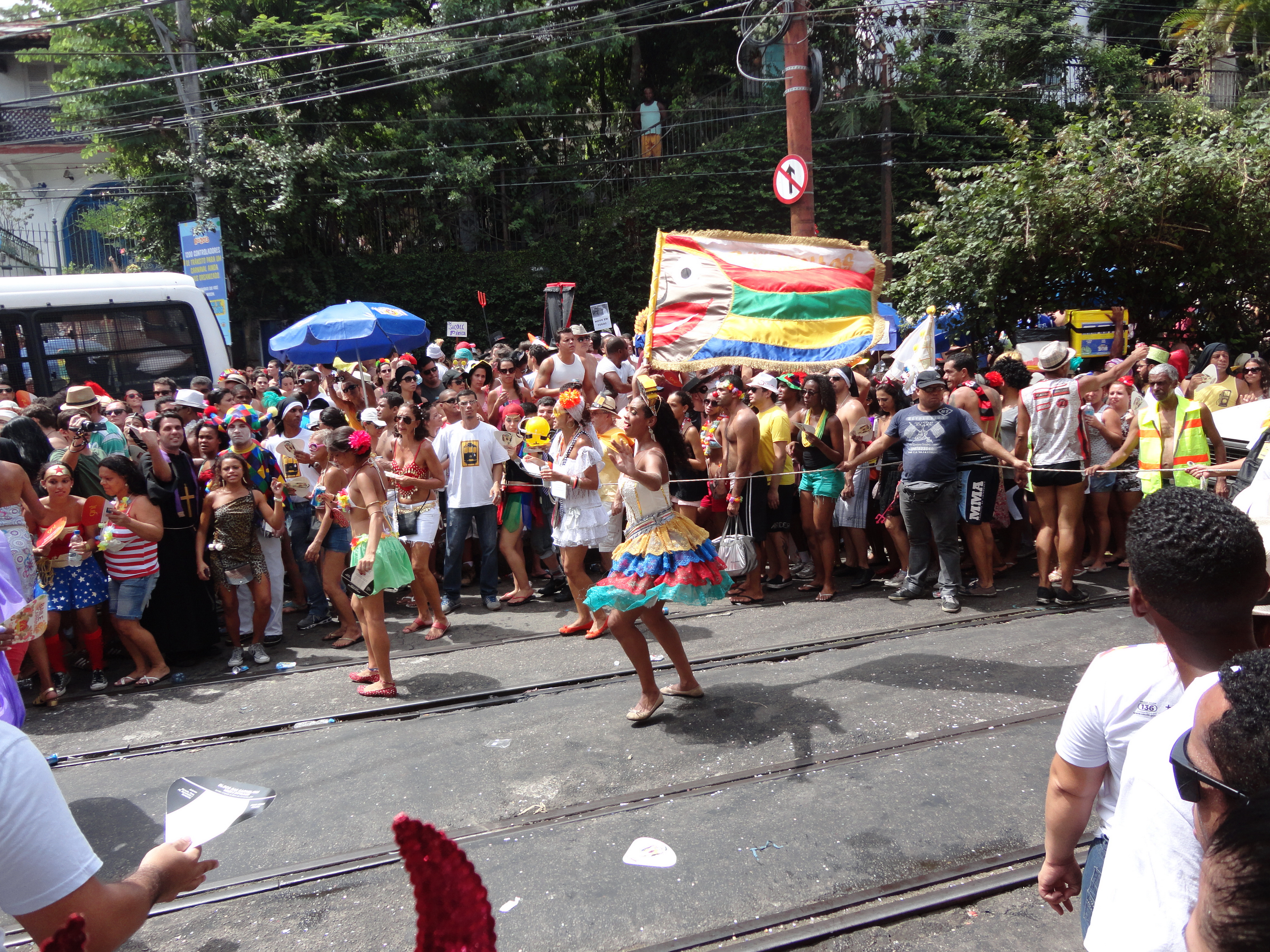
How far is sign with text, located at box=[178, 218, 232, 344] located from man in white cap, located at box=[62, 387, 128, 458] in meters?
8.59

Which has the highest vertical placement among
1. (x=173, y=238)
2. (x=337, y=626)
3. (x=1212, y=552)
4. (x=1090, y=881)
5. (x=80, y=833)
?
(x=173, y=238)

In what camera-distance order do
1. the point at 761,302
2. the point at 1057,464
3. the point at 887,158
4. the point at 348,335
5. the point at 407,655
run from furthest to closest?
the point at 887,158, the point at 348,335, the point at 1057,464, the point at 407,655, the point at 761,302

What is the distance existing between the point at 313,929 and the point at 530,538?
223 inches

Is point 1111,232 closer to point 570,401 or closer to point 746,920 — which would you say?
point 570,401

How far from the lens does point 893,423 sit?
7.78m

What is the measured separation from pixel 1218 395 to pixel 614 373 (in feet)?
18.7

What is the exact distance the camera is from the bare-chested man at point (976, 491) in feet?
25.3

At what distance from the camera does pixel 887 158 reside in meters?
21.8

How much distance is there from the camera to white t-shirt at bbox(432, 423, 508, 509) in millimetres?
8383

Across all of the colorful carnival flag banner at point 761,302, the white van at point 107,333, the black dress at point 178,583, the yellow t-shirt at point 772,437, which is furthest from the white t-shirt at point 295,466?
the yellow t-shirt at point 772,437

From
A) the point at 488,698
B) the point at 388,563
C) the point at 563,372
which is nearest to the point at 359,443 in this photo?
the point at 388,563

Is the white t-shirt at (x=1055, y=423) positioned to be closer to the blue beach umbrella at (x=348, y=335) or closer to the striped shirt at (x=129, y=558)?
the striped shirt at (x=129, y=558)

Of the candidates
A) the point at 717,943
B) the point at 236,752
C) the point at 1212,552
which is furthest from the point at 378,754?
the point at 1212,552

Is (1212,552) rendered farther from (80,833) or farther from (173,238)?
(173,238)
